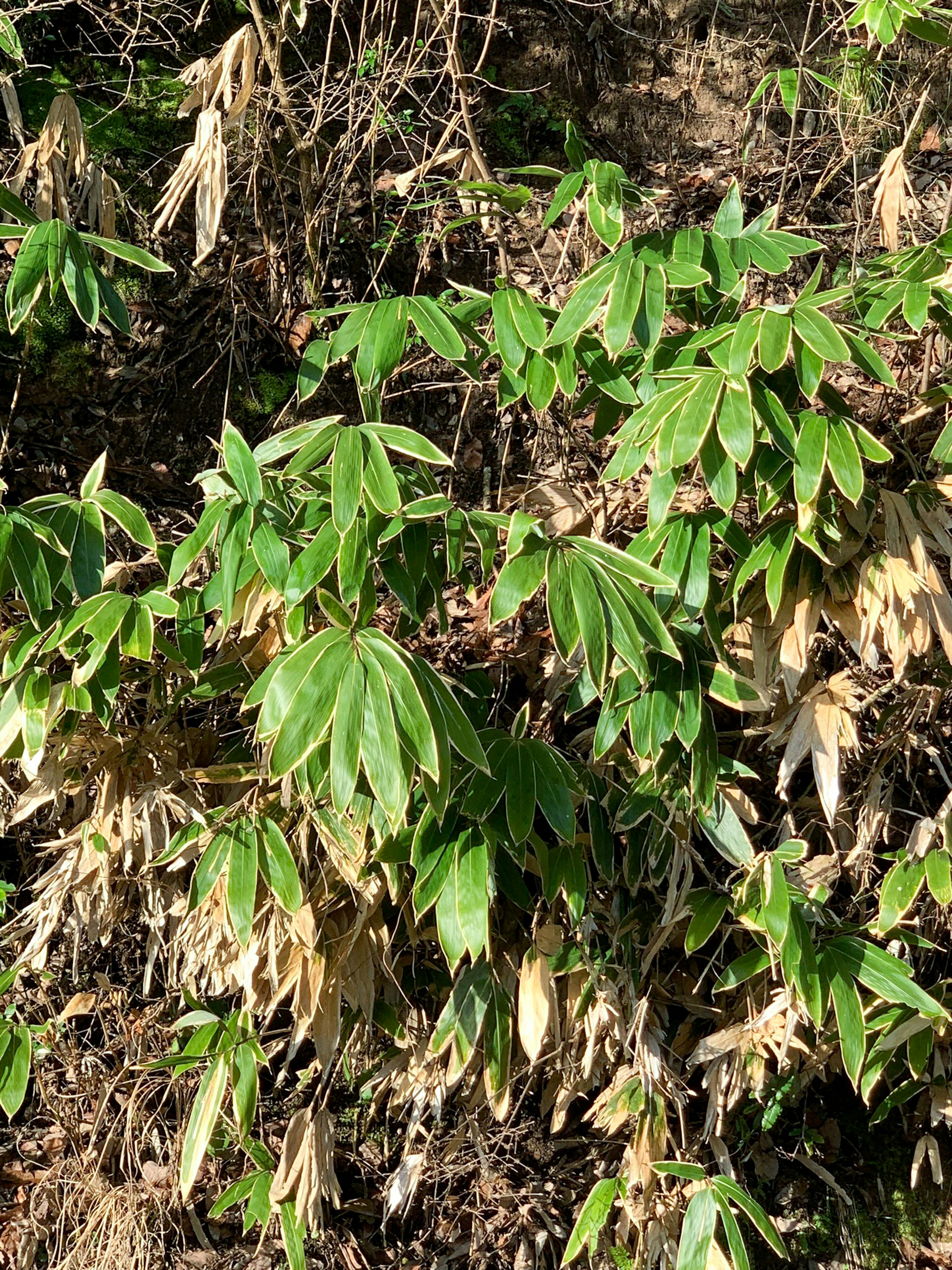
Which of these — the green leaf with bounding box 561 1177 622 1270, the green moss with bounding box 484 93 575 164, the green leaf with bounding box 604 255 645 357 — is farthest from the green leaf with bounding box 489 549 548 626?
the green moss with bounding box 484 93 575 164

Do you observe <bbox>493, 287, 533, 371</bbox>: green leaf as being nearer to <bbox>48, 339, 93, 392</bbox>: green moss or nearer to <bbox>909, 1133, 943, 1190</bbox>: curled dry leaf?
<bbox>48, 339, 93, 392</bbox>: green moss

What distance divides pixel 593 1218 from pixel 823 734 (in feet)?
2.69

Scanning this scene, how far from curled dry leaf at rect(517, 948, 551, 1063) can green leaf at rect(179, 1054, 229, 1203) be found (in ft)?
1.42

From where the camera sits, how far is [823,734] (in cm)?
147

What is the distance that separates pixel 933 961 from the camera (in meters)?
1.79

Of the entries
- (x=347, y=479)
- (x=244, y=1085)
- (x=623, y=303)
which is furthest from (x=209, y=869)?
(x=623, y=303)

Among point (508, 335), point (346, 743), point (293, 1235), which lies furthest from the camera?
point (293, 1235)

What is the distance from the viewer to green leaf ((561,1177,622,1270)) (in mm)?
1573

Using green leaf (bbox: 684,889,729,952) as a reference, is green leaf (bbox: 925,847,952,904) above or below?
above

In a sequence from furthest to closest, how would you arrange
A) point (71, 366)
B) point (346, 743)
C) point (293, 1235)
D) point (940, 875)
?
point (71, 366) → point (293, 1235) → point (940, 875) → point (346, 743)

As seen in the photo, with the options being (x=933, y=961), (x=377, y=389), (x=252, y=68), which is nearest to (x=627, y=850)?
(x=933, y=961)

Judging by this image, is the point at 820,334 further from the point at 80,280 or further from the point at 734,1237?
the point at 734,1237

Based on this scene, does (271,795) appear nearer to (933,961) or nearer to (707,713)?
(707,713)

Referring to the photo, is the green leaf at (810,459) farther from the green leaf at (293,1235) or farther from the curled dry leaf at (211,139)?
the green leaf at (293,1235)
